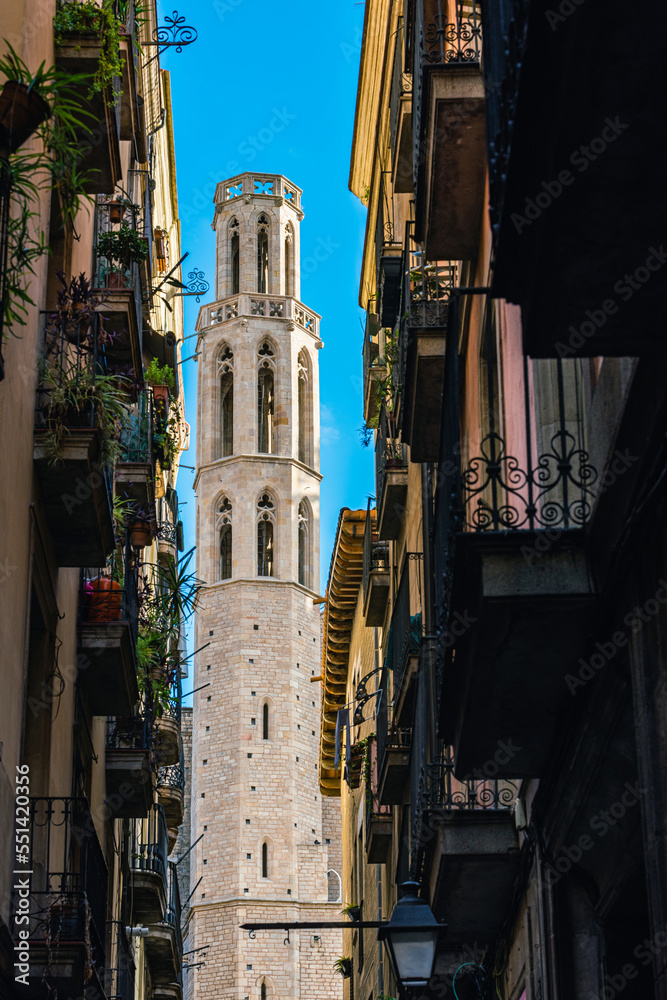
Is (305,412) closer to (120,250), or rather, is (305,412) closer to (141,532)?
(141,532)

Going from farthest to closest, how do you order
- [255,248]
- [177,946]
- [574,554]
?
[255,248] → [177,946] → [574,554]

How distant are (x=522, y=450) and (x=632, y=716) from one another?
107 inches

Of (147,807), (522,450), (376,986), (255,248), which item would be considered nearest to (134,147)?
(147,807)

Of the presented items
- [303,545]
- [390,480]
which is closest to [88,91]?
[390,480]

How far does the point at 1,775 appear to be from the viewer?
808cm

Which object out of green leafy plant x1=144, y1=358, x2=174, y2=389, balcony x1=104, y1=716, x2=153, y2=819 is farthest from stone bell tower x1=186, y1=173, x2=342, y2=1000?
balcony x1=104, y1=716, x2=153, y2=819

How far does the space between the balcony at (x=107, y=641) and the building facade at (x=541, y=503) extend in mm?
2280

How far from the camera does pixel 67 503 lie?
32.2 ft

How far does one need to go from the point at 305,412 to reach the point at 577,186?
59.6 m

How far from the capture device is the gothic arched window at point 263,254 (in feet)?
215

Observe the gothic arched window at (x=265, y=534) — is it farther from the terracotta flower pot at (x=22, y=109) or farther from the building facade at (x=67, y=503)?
the terracotta flower pot at (x=22, y=109)

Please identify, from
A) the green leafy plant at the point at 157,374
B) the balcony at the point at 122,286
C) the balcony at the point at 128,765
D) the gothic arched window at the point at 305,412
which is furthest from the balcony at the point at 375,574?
the gothic arched window at the point at 305,412

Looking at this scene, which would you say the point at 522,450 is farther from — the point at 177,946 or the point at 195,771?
the point at 195,771

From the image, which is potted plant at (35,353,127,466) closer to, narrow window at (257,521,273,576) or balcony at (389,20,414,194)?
balcony at (389,20,414,194)
